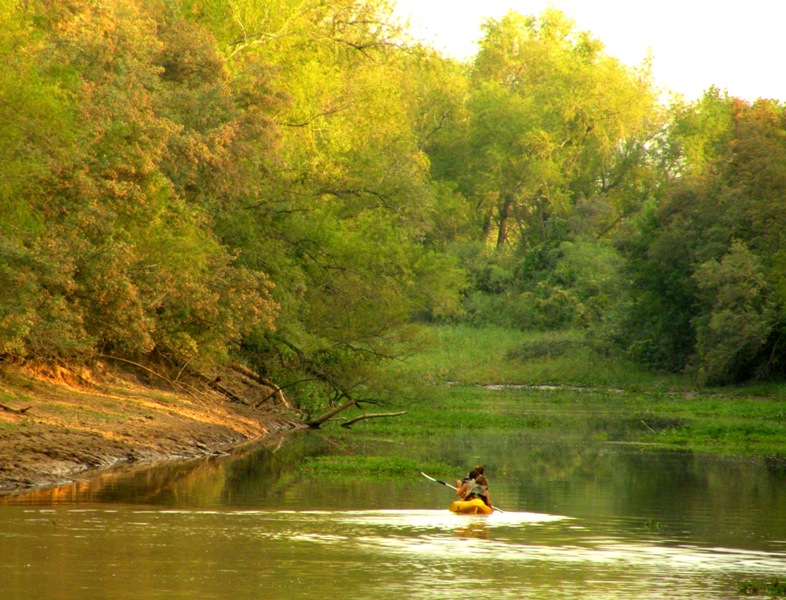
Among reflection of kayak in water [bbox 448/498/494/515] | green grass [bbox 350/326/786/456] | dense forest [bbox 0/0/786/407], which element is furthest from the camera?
green grass [bbox 350/326/786/456]

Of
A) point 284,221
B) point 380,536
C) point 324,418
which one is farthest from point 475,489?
point 284,221

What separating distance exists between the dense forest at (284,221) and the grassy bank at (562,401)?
1387 millimetres

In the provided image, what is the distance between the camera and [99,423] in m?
27.4

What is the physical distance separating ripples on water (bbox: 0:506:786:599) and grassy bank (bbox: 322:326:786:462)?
26.8ft

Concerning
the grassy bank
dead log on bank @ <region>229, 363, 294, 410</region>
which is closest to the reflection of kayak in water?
the grassy bank

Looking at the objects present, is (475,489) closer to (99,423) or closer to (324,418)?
(99,423)

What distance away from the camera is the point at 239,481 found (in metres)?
24.1

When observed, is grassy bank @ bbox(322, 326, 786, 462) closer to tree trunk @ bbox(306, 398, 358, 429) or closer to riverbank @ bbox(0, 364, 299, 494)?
tree trunk @ bbox(306, 398, 358, 429)

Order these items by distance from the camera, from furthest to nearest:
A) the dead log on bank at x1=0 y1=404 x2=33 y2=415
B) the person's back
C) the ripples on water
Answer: the dead log on bank at x1=0 y1=404 x2=33 y2=415 → the person's back → the ripples on water

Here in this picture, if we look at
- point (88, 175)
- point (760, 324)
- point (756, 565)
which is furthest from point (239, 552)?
point (760, 324)

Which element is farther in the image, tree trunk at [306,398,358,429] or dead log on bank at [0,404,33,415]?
tree trunk at [306,398,358,429]

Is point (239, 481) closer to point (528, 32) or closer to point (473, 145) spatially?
point (473, 145)

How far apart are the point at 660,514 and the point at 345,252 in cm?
1913

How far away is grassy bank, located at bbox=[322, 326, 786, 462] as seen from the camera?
37594 millimetres
